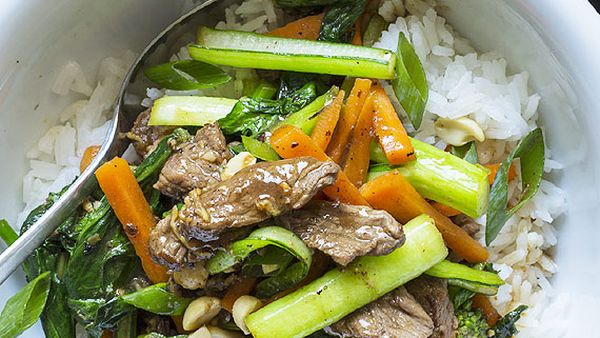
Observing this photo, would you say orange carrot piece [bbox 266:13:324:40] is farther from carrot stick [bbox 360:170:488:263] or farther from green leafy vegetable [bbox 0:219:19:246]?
green leafy vegetable [bbox 0:219:19:246]

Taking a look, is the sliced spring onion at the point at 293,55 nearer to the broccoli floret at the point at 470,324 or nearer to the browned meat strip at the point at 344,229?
the browned meat strip at the point at 344,229

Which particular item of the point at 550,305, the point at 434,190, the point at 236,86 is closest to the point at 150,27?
the point at 236,86

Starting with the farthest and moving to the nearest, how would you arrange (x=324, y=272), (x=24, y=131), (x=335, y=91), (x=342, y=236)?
(x=24, y=131)
(x=335, y=91)
(x=324, y=272)
(x=342, y=236)

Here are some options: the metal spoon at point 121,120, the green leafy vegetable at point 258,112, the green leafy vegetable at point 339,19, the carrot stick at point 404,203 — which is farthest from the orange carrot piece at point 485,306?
the metal spoon at point 121,120

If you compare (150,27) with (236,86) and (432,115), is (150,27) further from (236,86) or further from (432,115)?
(432,115)

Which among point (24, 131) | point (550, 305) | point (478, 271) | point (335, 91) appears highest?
point (335, 91)

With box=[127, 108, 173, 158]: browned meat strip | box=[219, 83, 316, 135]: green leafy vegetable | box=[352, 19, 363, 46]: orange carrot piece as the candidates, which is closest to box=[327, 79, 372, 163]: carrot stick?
box=[219, 83, 316, 135]: green leafy vegetable
